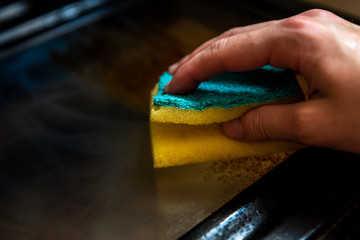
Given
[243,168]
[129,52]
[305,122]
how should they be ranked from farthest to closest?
[129,52] → [243,168] → [305,122]

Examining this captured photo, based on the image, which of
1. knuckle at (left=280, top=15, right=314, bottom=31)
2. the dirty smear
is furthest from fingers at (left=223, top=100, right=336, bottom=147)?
the dirty smear

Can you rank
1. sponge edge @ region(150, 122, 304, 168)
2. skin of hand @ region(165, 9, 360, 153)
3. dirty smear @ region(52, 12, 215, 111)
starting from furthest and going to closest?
dirty smear @ region(52, 12, 215, 111), sponge edge @ region(150, 122, 304, 168), skin of hand @ region(165, 9, 360, 153)

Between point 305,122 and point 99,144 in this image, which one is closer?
point 305,122

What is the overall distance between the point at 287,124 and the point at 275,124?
18 millimetres

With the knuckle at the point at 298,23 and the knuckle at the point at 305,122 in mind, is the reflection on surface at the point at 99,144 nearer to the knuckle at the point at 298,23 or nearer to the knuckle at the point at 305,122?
the knuckle at the point at 305,122

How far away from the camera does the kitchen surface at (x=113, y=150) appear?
0.47m

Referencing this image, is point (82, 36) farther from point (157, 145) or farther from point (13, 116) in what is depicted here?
point (157, 145)

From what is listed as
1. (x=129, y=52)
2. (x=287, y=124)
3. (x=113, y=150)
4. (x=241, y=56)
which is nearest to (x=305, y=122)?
(x=287, y=124)

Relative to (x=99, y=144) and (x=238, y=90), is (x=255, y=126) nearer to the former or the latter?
(x=238, y=90)

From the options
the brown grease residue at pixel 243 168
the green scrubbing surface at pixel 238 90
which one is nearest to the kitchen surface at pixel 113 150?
the brown grease residue at pixel 243 168

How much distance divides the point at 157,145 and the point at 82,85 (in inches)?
13.7

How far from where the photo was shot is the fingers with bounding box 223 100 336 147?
42cm

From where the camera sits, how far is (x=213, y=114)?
49 cm

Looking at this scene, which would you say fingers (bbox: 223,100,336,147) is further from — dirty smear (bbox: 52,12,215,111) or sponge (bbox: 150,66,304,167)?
dirty smear (bbox: 52,12,215,111)
